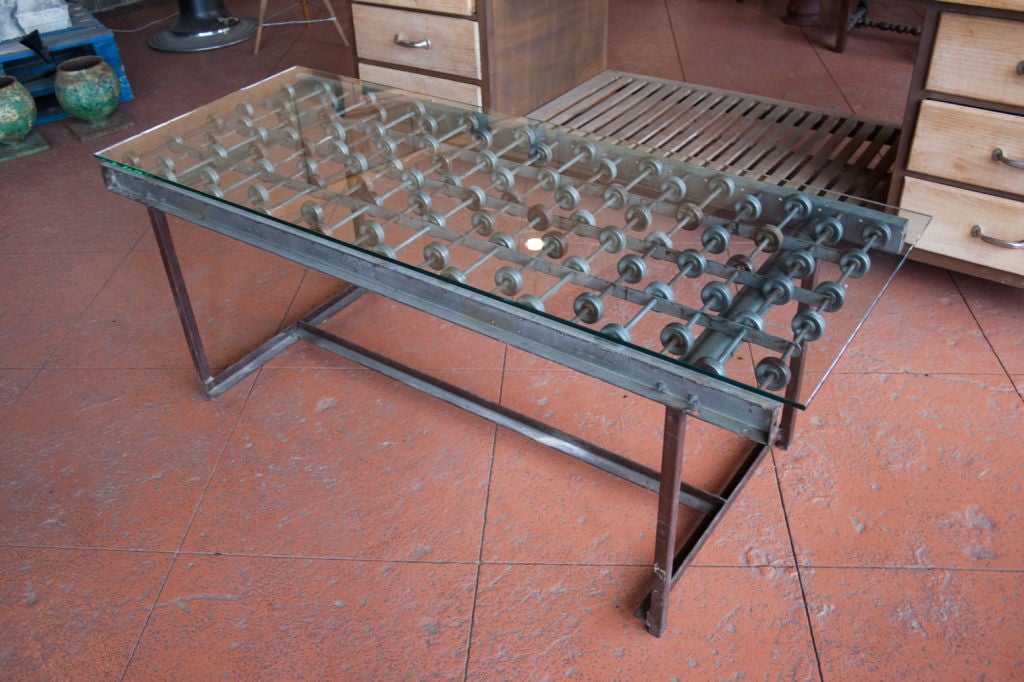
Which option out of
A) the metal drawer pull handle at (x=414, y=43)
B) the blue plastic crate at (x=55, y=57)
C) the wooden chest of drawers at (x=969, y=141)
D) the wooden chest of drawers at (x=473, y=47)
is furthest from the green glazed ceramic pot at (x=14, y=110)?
the wooden chest of drawers at (x=969, y=141)

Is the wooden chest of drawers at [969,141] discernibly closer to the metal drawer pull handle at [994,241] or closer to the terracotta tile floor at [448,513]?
the metal drawer pull handle at [994,241]

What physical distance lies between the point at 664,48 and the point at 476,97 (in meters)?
1.66

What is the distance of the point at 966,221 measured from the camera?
228cm

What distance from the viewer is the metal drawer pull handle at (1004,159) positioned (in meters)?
2.09

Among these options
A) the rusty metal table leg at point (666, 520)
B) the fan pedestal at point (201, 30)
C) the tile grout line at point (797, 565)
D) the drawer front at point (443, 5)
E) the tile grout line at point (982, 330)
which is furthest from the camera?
the fan pedestal at point (201, 30)

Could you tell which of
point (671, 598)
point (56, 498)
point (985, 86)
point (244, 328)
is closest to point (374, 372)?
point (244, 328)

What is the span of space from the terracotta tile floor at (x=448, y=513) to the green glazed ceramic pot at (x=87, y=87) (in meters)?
1.25

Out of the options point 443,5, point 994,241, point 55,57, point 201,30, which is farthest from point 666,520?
point 201,30

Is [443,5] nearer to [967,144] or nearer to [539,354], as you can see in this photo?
[967,144]

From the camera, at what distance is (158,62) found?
14.6ft

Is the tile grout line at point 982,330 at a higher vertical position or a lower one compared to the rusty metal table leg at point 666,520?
lower

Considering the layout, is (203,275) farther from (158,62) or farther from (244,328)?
(158,62)

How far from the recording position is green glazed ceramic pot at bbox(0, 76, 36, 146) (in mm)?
3465

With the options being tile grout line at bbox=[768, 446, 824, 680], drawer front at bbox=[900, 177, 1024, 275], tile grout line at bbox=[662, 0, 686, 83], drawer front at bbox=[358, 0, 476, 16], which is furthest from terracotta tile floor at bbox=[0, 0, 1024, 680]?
tile grout line at bbox=[662, 0, 686, 83]
